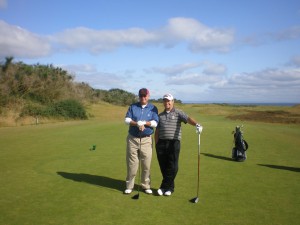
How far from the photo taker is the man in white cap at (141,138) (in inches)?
287

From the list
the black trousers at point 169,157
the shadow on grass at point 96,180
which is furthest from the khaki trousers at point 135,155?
the shadow on grass at point 96,180

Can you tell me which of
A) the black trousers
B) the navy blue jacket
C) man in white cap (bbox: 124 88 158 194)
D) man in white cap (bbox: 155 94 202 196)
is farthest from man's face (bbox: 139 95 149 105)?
the black trousers

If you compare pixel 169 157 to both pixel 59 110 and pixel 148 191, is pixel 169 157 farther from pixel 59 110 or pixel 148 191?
pixel 59 110

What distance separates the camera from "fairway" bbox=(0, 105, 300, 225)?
5.91m

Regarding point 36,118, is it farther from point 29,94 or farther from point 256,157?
point 256,157

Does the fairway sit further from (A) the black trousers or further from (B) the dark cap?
(B) the dark cap

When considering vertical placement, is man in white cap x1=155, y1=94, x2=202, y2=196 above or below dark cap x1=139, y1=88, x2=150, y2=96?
below

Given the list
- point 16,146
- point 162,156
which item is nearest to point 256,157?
point 162,156

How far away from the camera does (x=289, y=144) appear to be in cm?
1537

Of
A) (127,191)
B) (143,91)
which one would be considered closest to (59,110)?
(127,191)

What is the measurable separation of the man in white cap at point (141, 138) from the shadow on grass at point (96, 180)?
668mm

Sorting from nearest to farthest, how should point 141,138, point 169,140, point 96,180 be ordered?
point 169,140
point 141,138
point 96,180

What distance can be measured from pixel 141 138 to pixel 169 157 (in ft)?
2.46

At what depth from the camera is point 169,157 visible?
24.0ft
